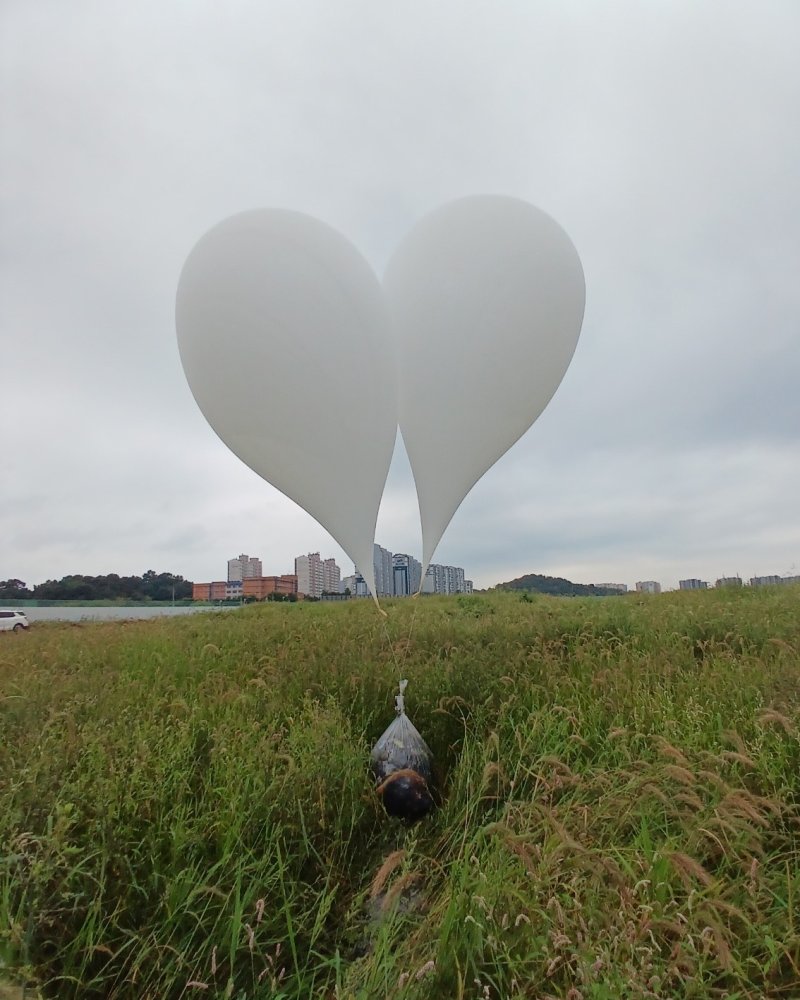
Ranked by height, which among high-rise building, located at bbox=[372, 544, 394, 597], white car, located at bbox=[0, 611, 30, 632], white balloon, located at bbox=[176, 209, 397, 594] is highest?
white balloon, located at bbox=[176, 209, 397, 594]

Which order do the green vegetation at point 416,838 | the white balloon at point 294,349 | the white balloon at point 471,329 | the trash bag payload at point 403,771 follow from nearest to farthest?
the green vegetation at point 416,838 < the trash bag payload at point 403,771 < the white balloon at point 294,349 < the white balloon at point 471,329

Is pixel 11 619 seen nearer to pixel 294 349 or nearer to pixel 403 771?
pixel 294 349

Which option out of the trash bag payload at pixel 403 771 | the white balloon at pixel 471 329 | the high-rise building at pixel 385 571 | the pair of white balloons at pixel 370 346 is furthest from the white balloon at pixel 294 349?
the high-rise building at pixel 385 571

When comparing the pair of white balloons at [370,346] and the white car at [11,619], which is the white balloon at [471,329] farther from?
the white car at [11,619]

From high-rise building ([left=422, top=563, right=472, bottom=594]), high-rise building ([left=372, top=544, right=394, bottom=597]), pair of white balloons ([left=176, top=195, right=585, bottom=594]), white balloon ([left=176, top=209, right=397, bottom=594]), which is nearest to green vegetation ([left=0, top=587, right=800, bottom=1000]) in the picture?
high-rise building ([left=372, top=544, right=394, bottom=597])

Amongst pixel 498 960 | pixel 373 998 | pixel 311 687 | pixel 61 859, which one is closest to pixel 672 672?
pixel 311 687

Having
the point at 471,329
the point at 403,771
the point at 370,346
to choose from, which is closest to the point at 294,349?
the point at 370,346

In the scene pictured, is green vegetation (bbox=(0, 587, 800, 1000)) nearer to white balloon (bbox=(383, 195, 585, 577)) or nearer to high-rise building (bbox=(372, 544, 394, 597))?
high-rise building (bbox=(372, 544, 394, 597))
